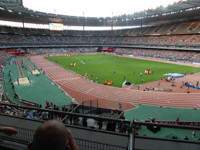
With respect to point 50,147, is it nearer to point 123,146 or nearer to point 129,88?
point 123,146

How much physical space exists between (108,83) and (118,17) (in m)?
74.7

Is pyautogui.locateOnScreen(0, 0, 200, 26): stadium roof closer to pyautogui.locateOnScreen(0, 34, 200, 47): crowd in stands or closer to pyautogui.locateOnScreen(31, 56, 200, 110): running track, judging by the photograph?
pyautogui.locateOnScreen(0, 34, 200, 47): crowd in stands

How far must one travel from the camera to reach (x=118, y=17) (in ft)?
298

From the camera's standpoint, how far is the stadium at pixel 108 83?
4465 mm

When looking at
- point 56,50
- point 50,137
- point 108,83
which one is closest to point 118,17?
point 56,50

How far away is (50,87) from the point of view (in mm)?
25781

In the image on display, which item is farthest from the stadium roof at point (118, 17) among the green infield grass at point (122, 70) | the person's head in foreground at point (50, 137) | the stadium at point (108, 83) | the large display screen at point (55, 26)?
the person's head in foreground at point (50, 137)

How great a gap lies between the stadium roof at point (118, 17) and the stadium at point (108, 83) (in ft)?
1.90

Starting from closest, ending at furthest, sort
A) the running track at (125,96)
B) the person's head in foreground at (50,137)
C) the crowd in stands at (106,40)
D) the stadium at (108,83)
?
the person's head in foreground at (50,137) → the stadium at (108,83) → the running track at (125,96) → the crowd in stands at (106,40)

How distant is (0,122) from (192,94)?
2479 centimetres

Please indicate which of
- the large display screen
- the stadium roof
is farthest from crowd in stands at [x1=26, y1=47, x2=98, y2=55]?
the stadium roof

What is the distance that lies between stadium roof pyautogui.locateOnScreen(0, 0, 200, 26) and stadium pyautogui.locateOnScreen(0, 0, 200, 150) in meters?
0.58

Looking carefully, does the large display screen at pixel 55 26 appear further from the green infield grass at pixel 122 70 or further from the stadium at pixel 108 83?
the green infield grass at pixel 122 70

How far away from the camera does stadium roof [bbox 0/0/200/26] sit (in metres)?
52.7
